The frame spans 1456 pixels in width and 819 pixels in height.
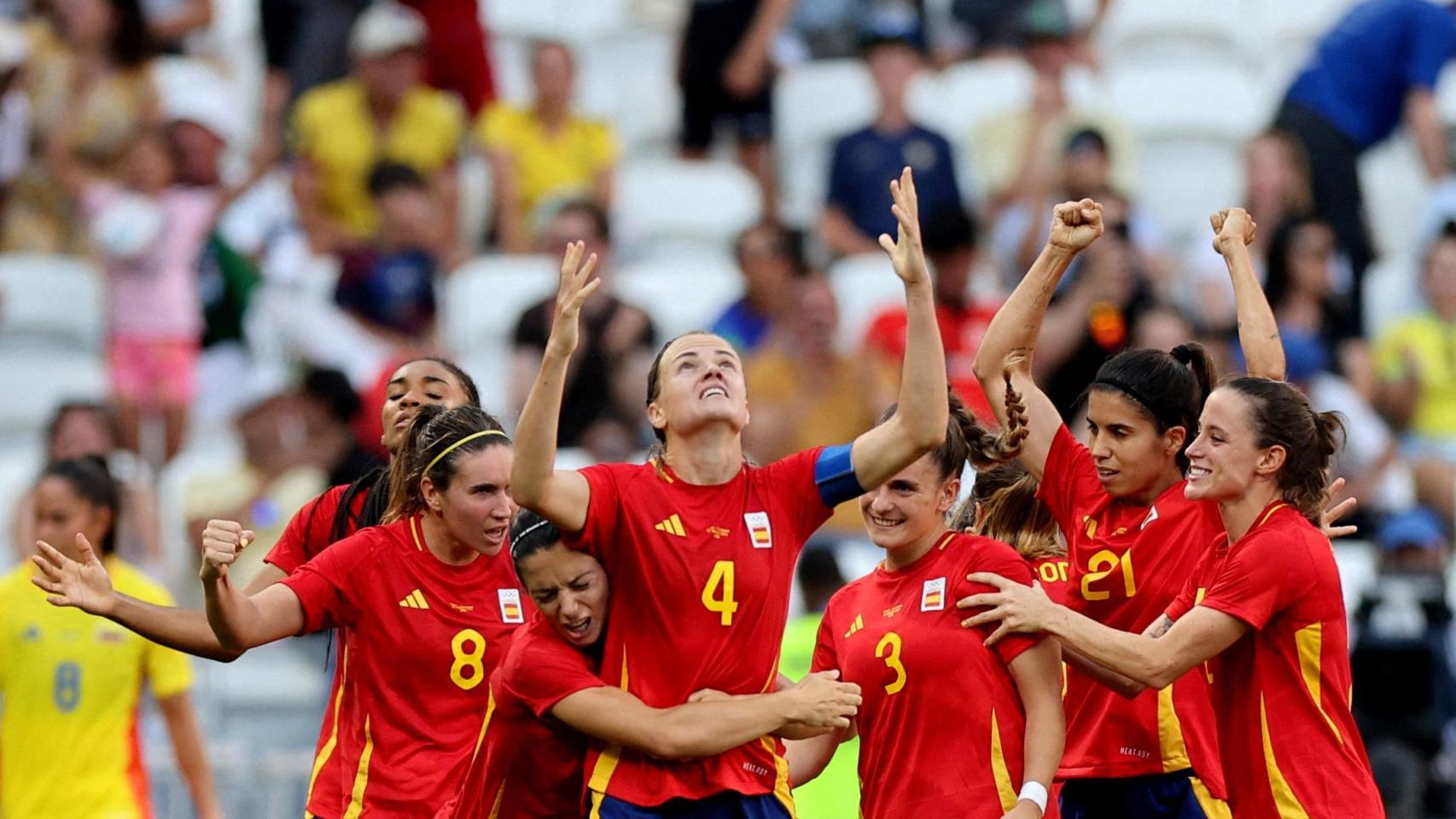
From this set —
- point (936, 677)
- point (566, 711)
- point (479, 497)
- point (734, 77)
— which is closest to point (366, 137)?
point (734, 77)

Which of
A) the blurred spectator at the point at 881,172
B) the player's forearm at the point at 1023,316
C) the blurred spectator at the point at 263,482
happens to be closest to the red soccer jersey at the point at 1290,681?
the player's forearm at the point at 1023,316

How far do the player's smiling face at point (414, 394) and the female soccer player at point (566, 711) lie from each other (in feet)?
2.83

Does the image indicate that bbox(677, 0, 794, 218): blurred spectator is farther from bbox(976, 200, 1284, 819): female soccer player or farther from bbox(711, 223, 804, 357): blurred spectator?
bbox(976, 200, 1284, 819): female soccer player

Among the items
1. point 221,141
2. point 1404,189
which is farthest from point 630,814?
point 1404,189

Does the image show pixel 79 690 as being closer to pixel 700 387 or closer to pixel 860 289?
pixel 700 387

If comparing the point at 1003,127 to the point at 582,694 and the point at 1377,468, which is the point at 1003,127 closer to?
the point at 1377,468

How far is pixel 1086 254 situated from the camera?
429 inches

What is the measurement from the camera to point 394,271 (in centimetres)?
1260

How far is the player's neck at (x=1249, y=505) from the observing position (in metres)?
5.95

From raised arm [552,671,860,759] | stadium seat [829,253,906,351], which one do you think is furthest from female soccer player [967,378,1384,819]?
stadium seat [829,253,906,351]

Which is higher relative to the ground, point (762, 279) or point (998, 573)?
point (762, 279)

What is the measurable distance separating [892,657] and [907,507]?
1.36ft

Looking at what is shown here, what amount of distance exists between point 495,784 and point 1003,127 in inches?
332

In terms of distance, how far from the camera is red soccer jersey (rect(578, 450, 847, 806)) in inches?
230
